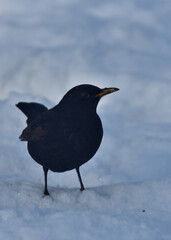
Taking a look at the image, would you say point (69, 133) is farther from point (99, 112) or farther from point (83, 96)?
point (99, 112)

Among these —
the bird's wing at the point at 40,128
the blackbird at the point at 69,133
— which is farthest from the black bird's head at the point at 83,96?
the bird's wing at the point at 40,128

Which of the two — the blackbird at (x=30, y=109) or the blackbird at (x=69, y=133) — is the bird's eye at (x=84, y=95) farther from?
the blackbird at (x=30, y=109)

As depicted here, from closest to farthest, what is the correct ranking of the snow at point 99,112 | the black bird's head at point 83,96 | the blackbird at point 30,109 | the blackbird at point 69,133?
the snow at point 99,112 → the blackbird at point 69,133 → the black bird's head at point 83,96 → the blackbird at point 30,109

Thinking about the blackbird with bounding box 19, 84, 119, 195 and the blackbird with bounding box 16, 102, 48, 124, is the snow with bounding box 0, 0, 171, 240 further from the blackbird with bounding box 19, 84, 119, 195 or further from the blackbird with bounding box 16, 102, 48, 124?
the blackbird with bounding box 16, 102, 48, 124

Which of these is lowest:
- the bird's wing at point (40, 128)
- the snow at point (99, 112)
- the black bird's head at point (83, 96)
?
the snow at point (99, 112)

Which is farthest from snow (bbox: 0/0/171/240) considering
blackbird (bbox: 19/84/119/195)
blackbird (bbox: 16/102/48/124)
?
blackbird (bbox: 16/102/48/124)

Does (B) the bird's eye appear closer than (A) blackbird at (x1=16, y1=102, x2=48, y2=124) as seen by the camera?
Yes
